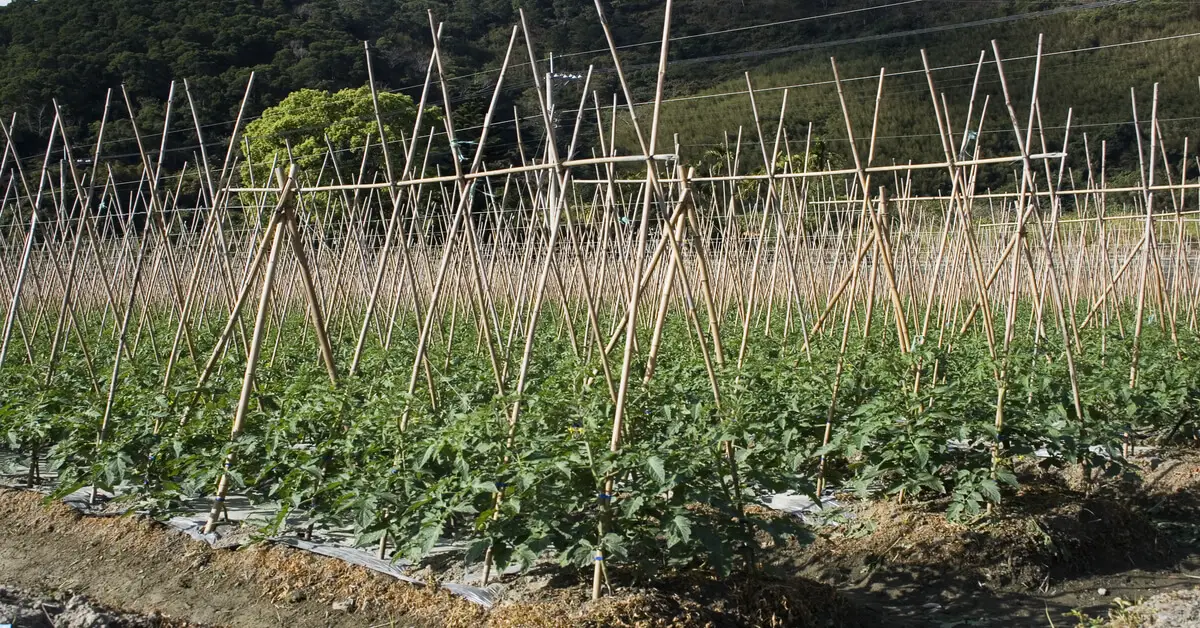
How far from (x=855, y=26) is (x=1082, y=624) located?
4723cm

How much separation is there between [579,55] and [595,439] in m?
30.1

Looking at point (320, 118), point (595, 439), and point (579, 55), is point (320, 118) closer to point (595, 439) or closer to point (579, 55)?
point (579, 55)

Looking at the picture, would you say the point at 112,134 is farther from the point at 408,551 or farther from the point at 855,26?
the point at 855,26

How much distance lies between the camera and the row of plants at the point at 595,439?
316cm

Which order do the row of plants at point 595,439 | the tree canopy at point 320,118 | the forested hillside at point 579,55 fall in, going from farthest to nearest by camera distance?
the forested hillside at point 579,55 < the tree canopy at point 320,118 < the row of plants at point 595,439

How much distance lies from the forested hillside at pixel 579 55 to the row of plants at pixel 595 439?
22.0m

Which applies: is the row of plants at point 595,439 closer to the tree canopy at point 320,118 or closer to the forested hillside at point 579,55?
the tree canopy at point 320,118

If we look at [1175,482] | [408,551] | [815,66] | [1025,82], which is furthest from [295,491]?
[815,66]

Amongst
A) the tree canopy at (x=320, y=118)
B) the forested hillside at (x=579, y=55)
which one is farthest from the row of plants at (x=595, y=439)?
the forested hillside at (x=579, y=55)

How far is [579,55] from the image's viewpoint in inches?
1261

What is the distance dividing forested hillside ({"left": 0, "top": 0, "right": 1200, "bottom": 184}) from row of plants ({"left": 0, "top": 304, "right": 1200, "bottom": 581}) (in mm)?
22010

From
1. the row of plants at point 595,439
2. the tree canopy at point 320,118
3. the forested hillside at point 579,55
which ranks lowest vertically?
the row of plants at point 595,439

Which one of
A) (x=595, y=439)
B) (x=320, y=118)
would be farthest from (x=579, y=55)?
(x=595, y=439)

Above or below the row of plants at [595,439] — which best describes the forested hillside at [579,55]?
above
